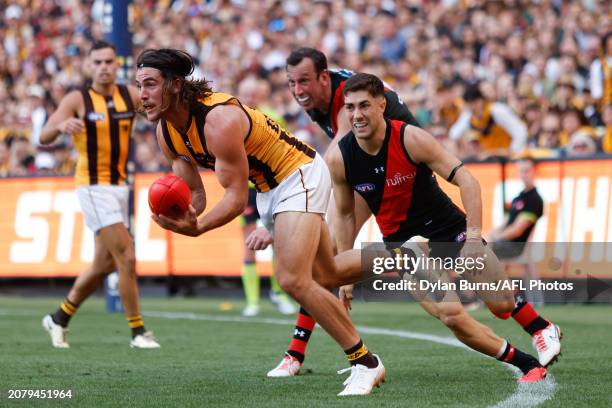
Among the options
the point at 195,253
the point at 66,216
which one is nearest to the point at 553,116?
the point at 195,253

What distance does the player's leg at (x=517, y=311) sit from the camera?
725 cm

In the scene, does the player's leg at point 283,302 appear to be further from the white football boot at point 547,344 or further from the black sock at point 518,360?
the black sock at point 518,360

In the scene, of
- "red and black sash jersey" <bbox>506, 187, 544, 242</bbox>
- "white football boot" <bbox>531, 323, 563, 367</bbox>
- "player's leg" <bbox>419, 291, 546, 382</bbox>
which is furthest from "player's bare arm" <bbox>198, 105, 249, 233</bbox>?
"red and black sash jersey" <bbox>506, 187, 544, 242</bbox>

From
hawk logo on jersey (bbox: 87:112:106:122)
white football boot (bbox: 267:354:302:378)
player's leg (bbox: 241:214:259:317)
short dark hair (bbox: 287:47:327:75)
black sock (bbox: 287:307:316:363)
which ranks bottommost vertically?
player's leg (bbox: 241:214:259:317)

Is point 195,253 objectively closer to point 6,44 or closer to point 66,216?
point 66,216

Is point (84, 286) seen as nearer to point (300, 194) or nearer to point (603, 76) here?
point (300, 194)

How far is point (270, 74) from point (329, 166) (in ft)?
42.6

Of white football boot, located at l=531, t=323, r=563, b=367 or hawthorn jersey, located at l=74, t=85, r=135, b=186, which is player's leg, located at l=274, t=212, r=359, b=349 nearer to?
white football boot, located at l=531, t=323, r=563, b=367

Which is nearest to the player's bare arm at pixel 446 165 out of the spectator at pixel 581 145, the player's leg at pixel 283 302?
the player's leg at pixel 283 302

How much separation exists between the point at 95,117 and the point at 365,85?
406cm

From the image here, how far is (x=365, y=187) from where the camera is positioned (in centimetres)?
761

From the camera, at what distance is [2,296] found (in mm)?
17922

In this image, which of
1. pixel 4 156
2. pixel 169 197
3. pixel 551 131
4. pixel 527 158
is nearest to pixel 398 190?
pixel 169 197

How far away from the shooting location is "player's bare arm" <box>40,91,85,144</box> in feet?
32.9
